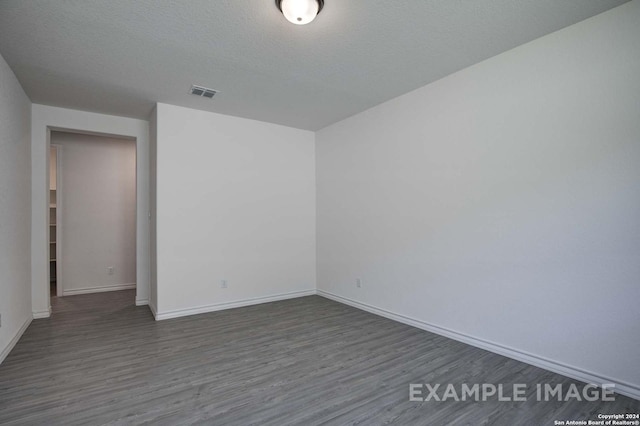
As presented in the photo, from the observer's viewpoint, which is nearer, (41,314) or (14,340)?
(14,340)

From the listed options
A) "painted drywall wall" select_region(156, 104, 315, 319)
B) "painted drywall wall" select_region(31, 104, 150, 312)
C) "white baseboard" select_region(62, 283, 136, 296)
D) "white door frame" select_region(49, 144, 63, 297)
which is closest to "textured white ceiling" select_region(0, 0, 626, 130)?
"painted drywall wall" select_region(31, 104, 150, 312)

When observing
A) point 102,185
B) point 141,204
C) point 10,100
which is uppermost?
point 10,100

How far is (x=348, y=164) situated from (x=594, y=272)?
3.02 m

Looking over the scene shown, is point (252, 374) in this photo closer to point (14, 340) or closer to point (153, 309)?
point (153, 309)

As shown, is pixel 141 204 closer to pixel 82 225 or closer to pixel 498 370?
pixel 82 225

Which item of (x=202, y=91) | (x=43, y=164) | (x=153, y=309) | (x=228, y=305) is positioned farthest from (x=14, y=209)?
(x=228, y=305)

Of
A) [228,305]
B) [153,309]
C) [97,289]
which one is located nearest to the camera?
[153,309]

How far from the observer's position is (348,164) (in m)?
4.55

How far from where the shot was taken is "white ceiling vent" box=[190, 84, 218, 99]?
340cm

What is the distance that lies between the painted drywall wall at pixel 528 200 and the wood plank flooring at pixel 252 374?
33 centimetres

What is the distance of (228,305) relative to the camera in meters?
4.33

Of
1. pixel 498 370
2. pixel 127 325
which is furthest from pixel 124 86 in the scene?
pixel 498 370

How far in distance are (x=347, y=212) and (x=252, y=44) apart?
8.62 feet

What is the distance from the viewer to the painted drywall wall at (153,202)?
393 centimetres
